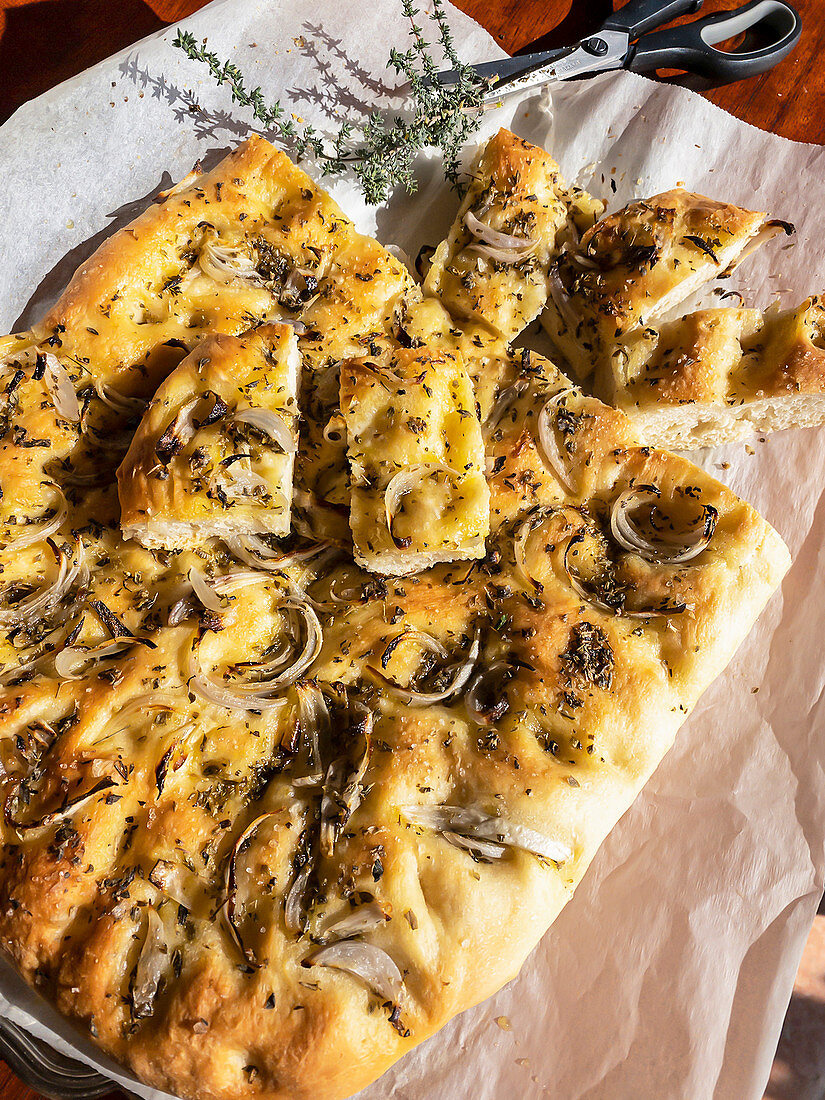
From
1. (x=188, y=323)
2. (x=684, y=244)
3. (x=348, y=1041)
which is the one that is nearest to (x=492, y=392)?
(x=684, y=244)

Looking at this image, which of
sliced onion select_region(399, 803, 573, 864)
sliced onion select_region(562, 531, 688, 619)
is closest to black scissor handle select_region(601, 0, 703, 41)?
sliced onion select_region(562, 531, 688, 619)

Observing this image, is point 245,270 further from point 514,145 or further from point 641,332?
point 641,332

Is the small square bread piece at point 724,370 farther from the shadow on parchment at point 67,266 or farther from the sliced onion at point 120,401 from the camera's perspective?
the shadow on parchment at point 67,266

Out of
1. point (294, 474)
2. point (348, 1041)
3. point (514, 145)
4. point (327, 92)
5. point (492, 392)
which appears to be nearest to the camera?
point (348, 1041)

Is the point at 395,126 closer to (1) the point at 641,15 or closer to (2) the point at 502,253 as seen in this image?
(2) the point at 502,253

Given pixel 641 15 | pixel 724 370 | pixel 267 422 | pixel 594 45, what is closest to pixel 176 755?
pixel 267 422

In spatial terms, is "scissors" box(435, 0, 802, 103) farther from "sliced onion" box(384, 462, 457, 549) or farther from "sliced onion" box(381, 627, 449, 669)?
"sliced onion" box(381, 627, 449, 669)
